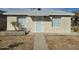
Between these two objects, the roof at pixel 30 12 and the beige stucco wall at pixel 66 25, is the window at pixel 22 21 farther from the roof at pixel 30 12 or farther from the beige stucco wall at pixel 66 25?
the beige stucco wall at pixel 66 25

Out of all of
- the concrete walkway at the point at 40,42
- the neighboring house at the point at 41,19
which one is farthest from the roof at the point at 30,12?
the concrete walkway at the point at 40,42

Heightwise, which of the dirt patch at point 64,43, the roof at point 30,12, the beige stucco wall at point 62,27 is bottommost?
the dirt patch at point 64,43

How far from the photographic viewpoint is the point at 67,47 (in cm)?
880

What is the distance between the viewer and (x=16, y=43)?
8836 mm

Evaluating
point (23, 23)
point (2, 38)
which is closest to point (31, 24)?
point (23, 23)

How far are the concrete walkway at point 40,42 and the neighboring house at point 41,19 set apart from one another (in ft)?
0.48

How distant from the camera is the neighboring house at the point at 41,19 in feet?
28.8

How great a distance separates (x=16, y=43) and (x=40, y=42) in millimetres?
571

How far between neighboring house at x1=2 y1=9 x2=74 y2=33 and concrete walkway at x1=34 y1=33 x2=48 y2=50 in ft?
0.48

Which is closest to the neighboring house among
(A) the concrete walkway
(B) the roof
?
(B) the roof

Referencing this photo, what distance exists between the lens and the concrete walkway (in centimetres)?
881

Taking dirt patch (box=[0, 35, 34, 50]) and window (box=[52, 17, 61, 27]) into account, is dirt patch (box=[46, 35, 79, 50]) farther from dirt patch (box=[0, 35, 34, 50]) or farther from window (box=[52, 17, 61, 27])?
dirt patch (box=[0, 35, 34, 50])
